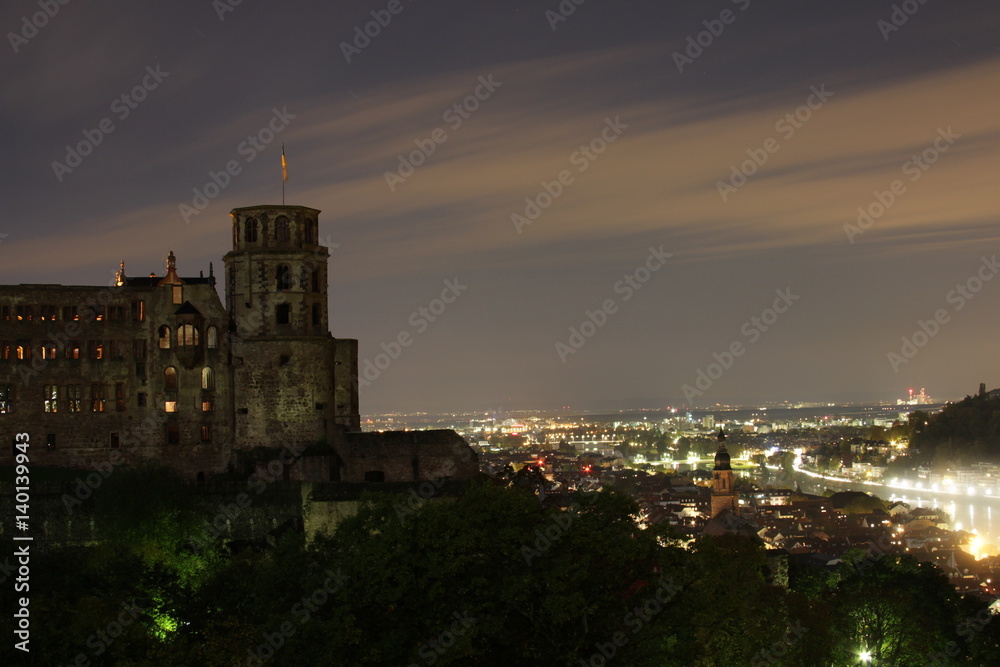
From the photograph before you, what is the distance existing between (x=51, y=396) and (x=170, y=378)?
205 inches

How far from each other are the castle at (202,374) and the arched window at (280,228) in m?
0.06

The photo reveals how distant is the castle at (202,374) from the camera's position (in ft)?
185

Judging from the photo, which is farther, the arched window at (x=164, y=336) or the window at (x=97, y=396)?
the arched window at (x=164, y=336)

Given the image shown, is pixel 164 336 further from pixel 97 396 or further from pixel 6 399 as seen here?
pixel 6 399

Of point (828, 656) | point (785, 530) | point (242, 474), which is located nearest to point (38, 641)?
point (242, 474)

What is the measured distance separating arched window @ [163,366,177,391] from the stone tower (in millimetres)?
2862

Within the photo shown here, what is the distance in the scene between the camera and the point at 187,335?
57625 mm

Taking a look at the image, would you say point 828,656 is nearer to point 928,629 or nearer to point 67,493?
point 928,629

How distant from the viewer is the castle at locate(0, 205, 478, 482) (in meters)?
56.5

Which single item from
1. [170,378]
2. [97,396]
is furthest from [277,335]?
[97,396]

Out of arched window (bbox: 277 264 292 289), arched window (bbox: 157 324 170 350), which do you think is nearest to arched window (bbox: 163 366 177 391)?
arched window (bbox: 157 324 170 350)

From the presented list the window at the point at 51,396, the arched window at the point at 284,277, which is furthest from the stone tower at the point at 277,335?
the window at the point at 51,396

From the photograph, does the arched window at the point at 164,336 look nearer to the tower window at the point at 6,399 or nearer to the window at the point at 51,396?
the window at the point at 51,396

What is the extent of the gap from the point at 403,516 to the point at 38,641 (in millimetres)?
11482
